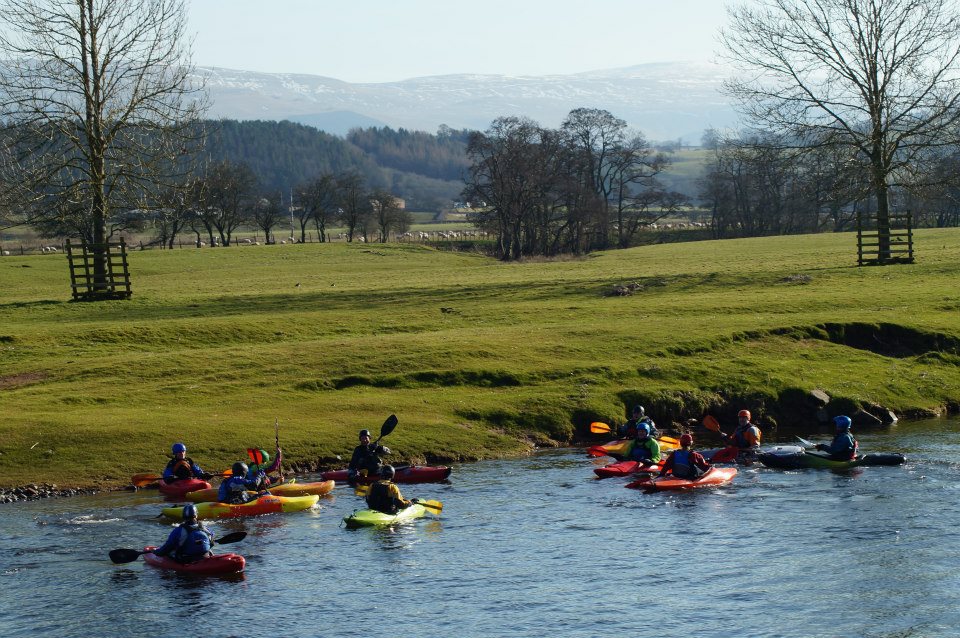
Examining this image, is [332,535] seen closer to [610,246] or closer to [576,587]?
[576,587]

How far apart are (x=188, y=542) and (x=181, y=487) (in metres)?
6.22

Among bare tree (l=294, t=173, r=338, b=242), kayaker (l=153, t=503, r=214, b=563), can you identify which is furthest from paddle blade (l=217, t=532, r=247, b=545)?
bare tree (l=294, t=173, r=338, b=242)

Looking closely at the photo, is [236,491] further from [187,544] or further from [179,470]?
[187,544]

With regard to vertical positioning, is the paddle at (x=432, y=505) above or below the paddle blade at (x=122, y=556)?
below

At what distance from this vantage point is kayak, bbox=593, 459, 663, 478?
28.2 meters

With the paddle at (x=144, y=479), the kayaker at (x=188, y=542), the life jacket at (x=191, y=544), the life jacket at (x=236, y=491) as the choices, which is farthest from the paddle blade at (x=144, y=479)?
the life jacket at (x=191, y=544)

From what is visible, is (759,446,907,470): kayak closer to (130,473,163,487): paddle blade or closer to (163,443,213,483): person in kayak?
(163,443,213,483): person in kayak

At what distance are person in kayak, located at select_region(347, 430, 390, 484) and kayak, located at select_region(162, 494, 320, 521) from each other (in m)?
2.11

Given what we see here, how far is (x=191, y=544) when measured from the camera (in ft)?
68.6

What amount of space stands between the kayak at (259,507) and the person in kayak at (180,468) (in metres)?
2.25

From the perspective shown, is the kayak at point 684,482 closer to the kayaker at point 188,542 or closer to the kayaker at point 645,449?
the kayaker at point 645,449

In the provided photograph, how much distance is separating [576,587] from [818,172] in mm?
47817

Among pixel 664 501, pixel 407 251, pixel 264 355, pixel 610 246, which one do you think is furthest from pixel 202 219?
pixel 664 501

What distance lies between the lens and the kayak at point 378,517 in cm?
2386
